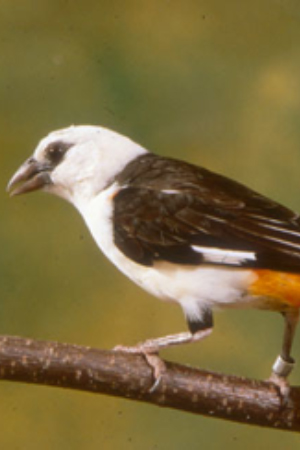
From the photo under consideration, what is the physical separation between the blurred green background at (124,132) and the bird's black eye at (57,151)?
0.13 metres

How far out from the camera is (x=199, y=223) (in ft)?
4.12

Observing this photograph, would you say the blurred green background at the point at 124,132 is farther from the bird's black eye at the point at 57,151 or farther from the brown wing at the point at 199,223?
the brown wing at the point at 199,223

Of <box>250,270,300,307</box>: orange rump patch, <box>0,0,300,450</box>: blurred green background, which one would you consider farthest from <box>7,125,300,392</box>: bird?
<box>0,0,300,450</box>: blurred green background

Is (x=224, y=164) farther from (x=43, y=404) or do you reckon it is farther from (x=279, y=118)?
(x=43, y=404)

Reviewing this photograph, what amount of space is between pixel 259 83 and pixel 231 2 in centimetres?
15

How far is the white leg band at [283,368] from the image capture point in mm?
1299

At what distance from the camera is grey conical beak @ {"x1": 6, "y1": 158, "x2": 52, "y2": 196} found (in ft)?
4.43

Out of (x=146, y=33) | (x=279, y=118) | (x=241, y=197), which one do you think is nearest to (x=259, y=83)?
(x=279, y=118)

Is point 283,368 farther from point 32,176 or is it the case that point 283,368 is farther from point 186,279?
point 32,176

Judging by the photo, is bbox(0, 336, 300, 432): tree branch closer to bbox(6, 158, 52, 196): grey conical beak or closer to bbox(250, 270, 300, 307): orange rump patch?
bbox(250, 270, 300, 307): orange rump patch

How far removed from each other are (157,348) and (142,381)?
62 mm

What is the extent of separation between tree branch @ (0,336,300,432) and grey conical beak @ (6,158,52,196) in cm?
28

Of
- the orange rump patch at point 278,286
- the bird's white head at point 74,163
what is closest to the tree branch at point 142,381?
the orange rump patch at point 278,286

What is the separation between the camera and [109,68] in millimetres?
1498
